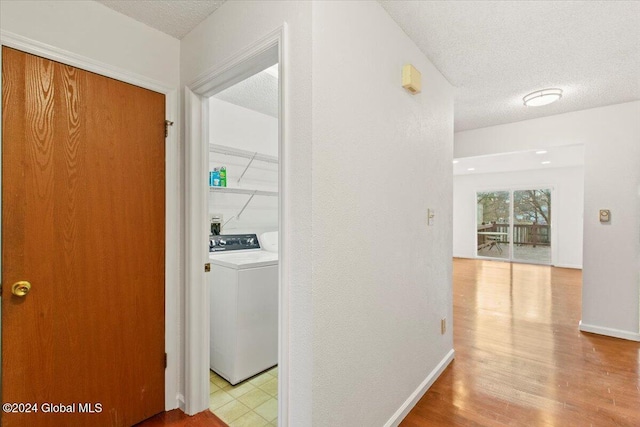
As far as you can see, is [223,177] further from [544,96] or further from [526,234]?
[526,234]

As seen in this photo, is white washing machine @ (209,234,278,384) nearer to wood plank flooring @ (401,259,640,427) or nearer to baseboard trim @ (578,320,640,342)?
wood plank flooring @ (401,259,640,427)

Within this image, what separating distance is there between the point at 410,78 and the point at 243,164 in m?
1.95

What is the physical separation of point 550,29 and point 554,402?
2457mm

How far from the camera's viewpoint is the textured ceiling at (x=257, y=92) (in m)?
2.51

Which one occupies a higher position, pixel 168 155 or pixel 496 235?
pixel 168 155

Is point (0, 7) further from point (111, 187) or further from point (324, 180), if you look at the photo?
point (324, 180)

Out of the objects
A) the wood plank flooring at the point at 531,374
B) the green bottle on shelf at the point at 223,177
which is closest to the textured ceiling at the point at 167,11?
the green bottle on shelf at the point at 223,177

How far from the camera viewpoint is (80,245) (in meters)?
1.61

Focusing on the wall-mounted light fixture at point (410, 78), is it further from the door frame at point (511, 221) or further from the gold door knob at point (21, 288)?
the door frame at point (511, 221)

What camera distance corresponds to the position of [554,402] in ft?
6.83

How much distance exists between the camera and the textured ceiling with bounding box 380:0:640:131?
1708mm

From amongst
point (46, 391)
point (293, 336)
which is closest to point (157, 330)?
point (46, 391)

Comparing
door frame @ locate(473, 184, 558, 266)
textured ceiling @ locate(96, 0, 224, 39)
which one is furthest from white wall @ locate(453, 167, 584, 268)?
textured ceiling @ locate(96, 0, 224, 39)

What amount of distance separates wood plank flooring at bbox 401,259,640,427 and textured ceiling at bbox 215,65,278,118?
2.69 metres
